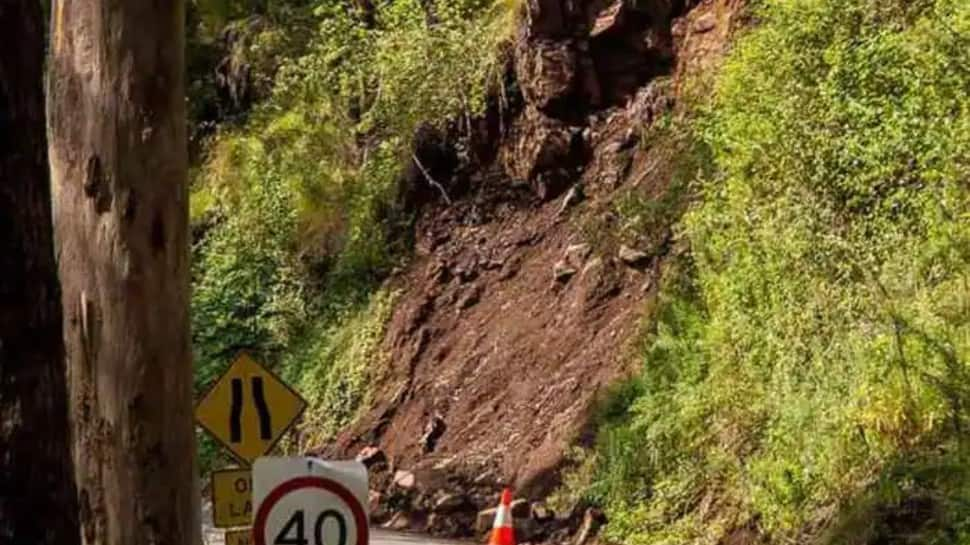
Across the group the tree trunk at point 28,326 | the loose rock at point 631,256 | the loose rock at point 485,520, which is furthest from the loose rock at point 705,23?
the tree trunk at point 28,326

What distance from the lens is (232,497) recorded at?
32.7ft

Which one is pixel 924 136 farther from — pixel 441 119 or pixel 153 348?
pixel 441 119

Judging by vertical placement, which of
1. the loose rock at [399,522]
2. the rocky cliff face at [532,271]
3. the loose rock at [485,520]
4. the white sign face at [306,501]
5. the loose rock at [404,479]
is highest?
the white sign face at [306,501]

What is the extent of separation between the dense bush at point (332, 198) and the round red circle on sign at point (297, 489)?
46.3 feet

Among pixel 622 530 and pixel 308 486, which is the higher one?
pixel 308 486

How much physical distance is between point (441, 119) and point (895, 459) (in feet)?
42.0

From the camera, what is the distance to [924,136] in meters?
14.8

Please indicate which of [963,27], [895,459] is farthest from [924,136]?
[895,459]

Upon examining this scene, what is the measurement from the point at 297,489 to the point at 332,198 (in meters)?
18.3

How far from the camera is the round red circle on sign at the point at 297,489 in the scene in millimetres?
7520

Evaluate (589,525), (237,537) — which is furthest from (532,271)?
(237,537)

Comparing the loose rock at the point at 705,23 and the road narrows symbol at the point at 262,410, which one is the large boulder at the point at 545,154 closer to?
the loose rock at the point at 705,23

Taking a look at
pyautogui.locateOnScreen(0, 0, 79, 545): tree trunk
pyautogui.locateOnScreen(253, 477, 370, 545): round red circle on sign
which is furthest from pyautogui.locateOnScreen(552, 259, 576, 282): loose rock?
pyautogui.locateOnScreen(0, 0, 79, 545): tree trunk

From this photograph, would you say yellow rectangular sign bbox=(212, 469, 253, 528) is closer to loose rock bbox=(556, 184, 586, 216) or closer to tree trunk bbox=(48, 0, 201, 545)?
tree trunk bbox=(48, 0, 201, 545)
